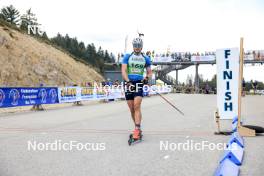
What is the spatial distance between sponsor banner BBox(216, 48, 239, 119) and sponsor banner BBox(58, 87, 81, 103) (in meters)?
15.7

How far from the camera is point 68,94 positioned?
25.2 meters

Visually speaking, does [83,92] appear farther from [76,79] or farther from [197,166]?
[76,79]

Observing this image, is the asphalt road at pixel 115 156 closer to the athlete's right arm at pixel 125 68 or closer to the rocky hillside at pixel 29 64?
the athlete's right arm at pixel 125 68

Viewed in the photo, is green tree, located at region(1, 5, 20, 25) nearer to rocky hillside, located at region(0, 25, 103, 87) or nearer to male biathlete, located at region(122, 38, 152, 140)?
rocky hillside, located at region(0, 25, 103, 87)

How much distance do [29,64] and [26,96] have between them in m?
27.8

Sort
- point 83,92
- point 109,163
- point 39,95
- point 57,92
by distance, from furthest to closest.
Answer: point 83,92, point 57,92, point 39,95, point 109,163

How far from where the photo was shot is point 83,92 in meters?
27.7

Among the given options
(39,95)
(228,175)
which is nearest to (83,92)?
(39,95)

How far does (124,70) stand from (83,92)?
19475mm

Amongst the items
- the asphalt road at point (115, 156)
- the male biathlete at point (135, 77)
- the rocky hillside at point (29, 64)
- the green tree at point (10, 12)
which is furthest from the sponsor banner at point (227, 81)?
the green tree at point (10, 12)

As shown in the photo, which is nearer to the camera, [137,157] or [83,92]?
[137,157]

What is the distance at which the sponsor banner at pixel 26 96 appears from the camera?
1833 cm

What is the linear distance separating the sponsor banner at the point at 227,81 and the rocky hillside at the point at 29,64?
112ft

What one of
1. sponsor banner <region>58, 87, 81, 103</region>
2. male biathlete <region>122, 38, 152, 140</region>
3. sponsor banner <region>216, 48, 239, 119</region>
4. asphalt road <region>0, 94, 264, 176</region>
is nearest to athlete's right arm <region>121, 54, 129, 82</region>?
male biathlete <region>122, 38, 152, 140</region>
